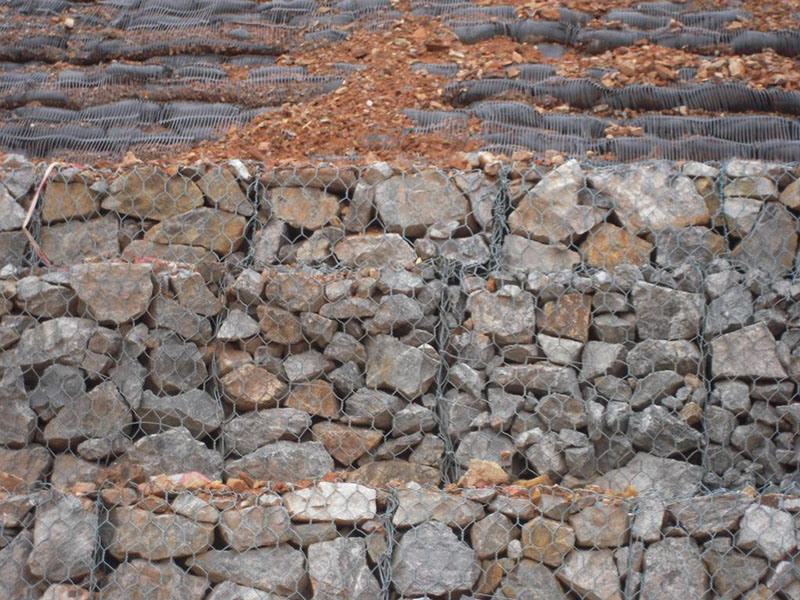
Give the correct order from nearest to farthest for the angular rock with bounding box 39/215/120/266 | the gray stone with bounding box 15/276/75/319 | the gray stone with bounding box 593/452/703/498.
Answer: the gray stone with bounding box 593/452/703/498 → the gray stone with bounding box 15/276/75/319 → the angular rock with bounding box 39/215/120/266

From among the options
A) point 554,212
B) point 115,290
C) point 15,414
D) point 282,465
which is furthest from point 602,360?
point 15,414

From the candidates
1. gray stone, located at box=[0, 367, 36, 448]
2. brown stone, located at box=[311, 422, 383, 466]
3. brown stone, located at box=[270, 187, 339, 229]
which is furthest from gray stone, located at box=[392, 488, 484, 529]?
gray stone, located at box=[0, 367, 36, 448]

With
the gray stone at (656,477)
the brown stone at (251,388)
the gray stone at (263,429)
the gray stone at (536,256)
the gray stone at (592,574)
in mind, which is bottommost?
the gray stone at (592,574)

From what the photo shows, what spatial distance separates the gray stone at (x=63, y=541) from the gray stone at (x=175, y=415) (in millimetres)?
378

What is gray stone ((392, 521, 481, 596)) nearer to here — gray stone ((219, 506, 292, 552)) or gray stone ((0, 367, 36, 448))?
gray stone ((219, 506, 292, 552))

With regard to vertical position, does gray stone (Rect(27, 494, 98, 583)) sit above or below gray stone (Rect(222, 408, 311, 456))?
below

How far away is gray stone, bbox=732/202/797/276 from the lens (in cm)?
359

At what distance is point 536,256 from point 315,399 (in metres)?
0.94

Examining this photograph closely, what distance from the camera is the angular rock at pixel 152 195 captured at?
3.75 m

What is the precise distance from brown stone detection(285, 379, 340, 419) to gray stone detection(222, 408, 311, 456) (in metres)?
0.03

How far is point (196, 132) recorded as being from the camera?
4207 mm

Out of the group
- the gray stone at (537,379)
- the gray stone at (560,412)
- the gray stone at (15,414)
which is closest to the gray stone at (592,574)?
the gray stone at (560,412)

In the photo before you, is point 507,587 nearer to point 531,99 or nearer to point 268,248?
point 268,248

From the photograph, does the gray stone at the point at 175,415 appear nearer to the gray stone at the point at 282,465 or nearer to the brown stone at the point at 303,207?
the gray stone at the point at 282,465
